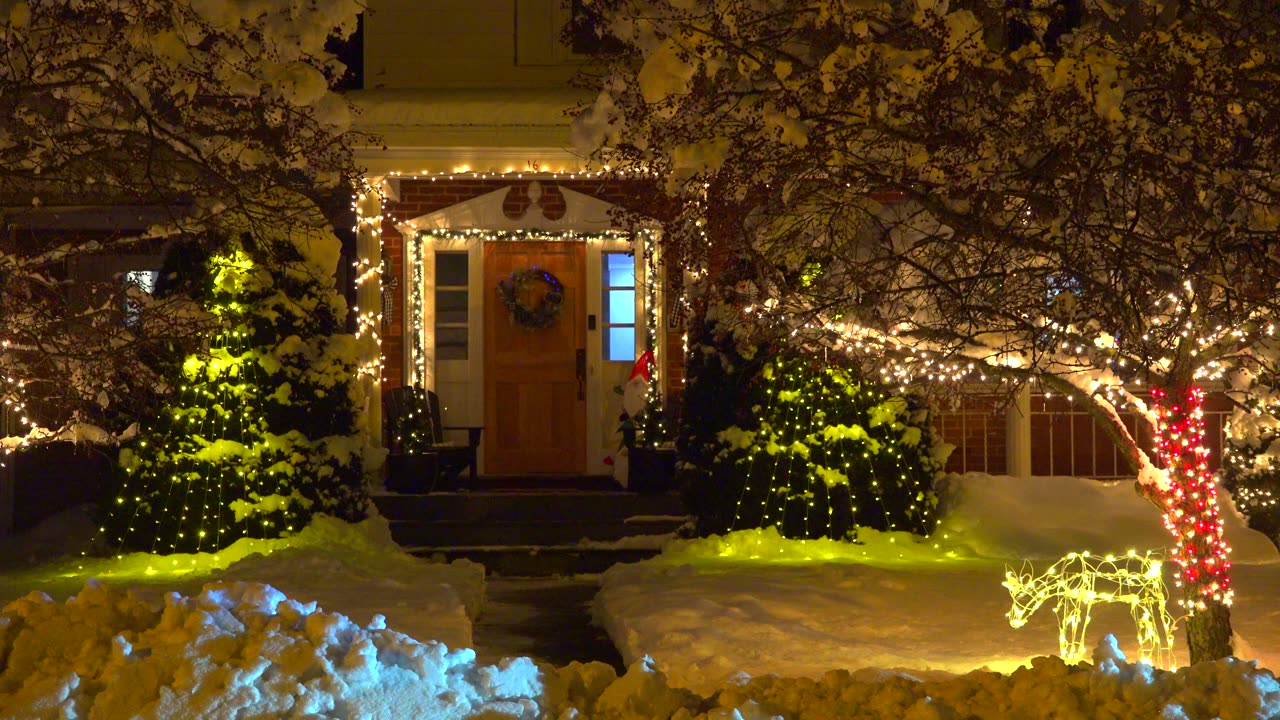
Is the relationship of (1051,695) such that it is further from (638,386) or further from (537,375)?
(537,375)

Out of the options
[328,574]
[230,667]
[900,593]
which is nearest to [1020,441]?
[900,593]

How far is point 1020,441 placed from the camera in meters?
14.0

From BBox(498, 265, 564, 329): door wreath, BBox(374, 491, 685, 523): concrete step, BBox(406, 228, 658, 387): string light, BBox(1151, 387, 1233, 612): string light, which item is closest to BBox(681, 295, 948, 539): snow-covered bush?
Answer: BBox(374, 491, 685, 523): concrete step

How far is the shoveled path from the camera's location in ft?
30.2

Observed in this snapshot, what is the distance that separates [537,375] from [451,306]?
1.09 metres

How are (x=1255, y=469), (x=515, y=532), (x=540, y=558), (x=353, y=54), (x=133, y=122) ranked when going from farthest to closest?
(x=353, y=54) → (x=515, y=532) → (x=540, y=558) → (x=1255, y=469) → (x=133, y=122)

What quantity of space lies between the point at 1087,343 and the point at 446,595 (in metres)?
4.65

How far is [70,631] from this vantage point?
215 inches

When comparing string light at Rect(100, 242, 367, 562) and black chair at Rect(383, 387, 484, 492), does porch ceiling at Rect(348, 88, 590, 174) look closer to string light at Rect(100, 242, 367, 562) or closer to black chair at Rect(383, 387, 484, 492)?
string light at Rect(100, 242, 367, 562)

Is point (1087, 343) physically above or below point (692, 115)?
below

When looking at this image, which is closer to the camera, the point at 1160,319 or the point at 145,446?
the point at 1160,319

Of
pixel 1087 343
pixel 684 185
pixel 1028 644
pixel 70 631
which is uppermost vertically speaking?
pixel 684 185

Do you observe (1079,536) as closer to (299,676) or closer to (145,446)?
(145,446)

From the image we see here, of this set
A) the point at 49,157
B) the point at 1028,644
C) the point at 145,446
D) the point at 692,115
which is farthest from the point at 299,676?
the point at 145,446
